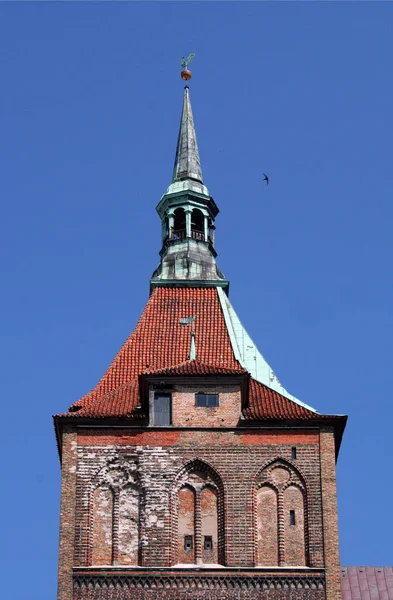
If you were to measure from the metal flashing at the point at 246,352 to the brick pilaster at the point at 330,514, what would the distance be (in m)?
2.03

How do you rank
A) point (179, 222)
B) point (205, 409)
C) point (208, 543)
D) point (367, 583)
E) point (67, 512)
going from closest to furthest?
point (208, 543)
point (67, 512)
point (205, 409)
point (367, 583)
point (179, 222)

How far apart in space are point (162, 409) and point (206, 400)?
109cm

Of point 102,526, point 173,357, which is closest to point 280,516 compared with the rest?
point 102,526

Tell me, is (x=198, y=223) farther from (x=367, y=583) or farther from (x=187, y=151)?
(x=367, y=583)

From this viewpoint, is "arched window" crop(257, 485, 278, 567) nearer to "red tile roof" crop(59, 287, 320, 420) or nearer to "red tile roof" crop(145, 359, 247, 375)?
"red tile roof" crop(59, 287, 320, 420)

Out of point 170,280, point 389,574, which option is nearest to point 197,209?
point 170,280

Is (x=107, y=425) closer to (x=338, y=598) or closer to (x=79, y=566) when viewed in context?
(x=79, y=566)

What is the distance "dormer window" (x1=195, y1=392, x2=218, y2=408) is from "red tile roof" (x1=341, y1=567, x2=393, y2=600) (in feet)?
20.5

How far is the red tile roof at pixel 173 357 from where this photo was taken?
41.4 m

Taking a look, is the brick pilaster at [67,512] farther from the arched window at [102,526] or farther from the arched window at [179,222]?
the arched window at [179,222]

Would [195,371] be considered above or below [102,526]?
above

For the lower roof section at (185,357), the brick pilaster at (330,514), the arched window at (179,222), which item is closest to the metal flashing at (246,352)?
the lower roof section at (185,357)

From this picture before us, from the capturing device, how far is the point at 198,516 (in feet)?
131

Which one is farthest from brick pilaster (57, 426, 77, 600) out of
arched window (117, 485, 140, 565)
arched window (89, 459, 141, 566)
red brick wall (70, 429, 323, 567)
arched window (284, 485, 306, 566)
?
arched window (284, 485, 306, 566)
